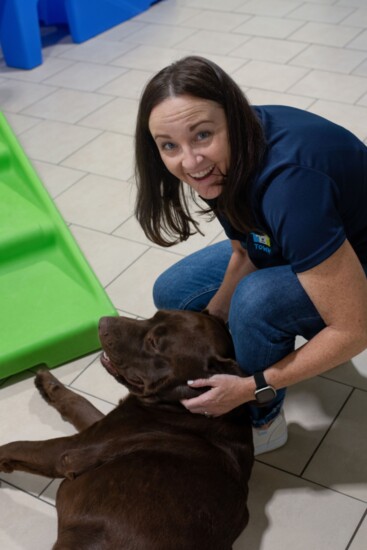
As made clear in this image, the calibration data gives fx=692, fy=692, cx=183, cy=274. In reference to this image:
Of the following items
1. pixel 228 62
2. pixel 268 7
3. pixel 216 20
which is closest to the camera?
pixel 228 62

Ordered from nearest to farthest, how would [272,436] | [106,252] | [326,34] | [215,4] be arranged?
[272,436], [106,252], [326,34], [215,4]

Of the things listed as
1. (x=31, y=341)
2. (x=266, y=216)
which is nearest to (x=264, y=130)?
(x=266, y=216)

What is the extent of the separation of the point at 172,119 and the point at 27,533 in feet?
4.28

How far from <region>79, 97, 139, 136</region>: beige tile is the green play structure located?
962 millimetres

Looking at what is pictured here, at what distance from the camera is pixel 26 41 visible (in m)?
4.95

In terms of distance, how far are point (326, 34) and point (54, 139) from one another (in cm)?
228

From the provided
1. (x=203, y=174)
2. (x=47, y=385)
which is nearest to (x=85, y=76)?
(x=47, y=385)

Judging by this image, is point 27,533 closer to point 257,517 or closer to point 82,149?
point 257,517

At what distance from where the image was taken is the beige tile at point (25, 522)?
81.7 inches

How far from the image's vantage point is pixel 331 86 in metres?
4.38

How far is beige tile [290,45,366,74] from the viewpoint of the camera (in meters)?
4.62

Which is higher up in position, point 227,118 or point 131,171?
point 227,118

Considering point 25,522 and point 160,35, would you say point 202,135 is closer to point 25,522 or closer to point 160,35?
point 25,522

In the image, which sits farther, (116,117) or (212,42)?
(212,42)
